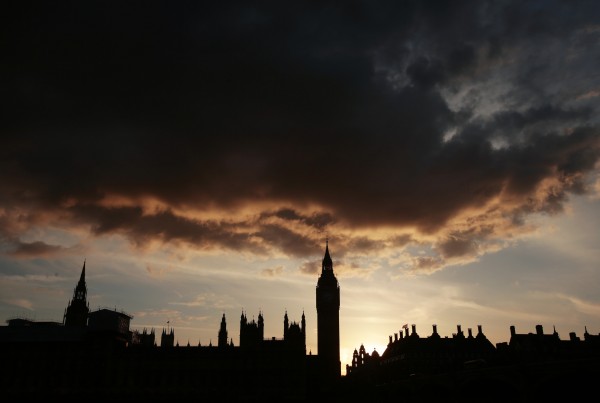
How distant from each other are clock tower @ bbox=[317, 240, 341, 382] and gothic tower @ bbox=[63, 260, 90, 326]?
72213 millimetres

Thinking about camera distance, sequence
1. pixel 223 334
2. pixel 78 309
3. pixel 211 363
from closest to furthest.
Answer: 1. pixel 211 363
2. pixel 223 334
3. pixel 78 309

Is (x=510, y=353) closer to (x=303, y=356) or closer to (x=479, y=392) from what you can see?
(x=479, y=392)

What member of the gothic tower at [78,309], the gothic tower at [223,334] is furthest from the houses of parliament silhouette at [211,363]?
the gothic tower at [78,309]

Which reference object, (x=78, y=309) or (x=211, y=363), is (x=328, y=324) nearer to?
(x=211, y=363)

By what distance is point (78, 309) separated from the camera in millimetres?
152750

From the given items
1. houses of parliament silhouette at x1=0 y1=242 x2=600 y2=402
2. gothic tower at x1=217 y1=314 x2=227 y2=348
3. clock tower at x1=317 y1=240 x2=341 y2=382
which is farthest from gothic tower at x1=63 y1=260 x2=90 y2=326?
clock tower at x1=317 y1=240 x2=341 y2=382

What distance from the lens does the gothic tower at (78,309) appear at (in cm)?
14988

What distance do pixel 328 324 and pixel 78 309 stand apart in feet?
254

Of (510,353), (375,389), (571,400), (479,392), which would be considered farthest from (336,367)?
(571,400)

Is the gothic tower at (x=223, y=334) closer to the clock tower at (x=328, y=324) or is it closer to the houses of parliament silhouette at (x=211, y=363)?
the houses of parliament silhouette at (x=211, y=363)

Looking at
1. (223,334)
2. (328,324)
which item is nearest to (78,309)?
(223,334)

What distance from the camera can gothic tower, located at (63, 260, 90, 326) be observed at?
150m

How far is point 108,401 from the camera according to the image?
104 m

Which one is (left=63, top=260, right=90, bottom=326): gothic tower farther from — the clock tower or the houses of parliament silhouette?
the clock tower
